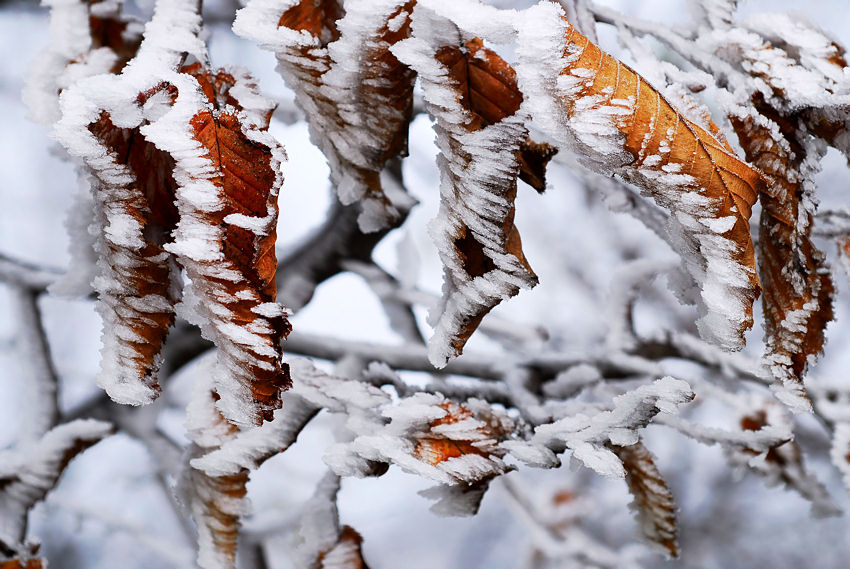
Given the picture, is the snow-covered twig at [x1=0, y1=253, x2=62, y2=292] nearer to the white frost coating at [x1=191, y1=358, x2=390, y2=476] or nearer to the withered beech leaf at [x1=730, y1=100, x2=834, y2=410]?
the white frost coating at [x1=191, y1=358, x2=390, y2=476]

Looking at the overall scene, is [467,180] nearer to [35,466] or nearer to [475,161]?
[475,161]

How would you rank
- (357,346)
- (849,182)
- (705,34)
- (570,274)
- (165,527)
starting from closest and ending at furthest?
(705,34)
(357,346)
(165,527)
(849,182)
(570,274)

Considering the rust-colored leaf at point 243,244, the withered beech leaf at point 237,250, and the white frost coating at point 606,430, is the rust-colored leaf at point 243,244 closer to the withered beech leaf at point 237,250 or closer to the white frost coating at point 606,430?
the withered beech leaf at point 237,250

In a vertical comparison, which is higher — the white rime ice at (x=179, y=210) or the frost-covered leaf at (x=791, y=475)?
the white rime ice at (x=179, y=210)

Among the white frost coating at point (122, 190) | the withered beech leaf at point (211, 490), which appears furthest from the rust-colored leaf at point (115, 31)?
the withered beech leaf at point (211, 490)

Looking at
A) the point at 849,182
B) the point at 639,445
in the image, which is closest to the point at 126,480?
the point at 639,445

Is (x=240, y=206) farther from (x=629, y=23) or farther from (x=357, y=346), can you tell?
(x=357, y=346)
